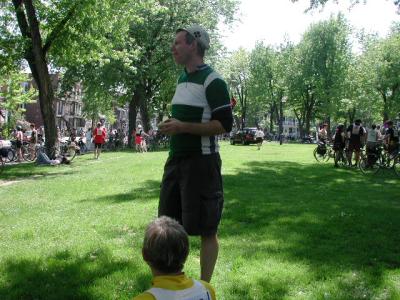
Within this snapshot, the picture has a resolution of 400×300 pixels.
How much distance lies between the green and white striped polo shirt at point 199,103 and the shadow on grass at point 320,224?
1765mm

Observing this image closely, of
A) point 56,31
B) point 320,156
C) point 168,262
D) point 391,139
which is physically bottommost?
point 320,156

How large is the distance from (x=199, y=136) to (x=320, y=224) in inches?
185

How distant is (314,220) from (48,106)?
1543cm

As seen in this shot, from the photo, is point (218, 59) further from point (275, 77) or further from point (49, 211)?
point (275, 77)

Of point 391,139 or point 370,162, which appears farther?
point 391,139

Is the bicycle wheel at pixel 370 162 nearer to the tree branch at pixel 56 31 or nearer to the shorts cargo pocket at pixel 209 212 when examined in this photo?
the tree branch at pixel 56 31

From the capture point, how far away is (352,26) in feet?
226

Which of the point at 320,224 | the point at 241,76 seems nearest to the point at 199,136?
the point at 320,224

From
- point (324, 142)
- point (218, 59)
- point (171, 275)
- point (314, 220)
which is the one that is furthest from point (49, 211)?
point (218, 59)

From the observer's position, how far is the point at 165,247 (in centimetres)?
236

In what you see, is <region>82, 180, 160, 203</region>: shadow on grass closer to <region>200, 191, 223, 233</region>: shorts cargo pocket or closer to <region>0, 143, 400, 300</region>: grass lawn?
<region>0, 143, 400, 300</region>: grass lawn

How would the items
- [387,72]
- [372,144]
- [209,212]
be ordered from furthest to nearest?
[387,72], [372,144], [209,212]

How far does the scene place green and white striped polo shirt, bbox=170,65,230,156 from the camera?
359 cm

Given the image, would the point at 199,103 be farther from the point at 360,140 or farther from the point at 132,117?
the point at 132,117
